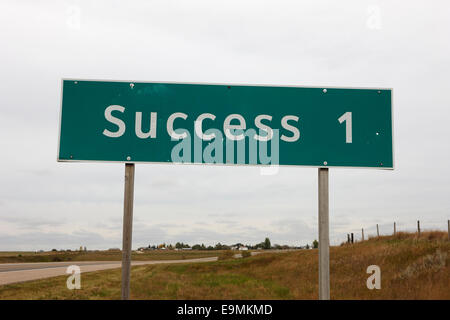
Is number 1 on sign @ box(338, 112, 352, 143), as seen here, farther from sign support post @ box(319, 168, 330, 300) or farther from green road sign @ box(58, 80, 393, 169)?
sign support post @ box(319, 168, 330, 300)

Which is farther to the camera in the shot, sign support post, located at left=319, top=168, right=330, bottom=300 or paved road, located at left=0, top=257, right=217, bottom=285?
paved road, located at left=0, top=257, right=217, bottom=285

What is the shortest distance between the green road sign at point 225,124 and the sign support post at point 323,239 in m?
0.23

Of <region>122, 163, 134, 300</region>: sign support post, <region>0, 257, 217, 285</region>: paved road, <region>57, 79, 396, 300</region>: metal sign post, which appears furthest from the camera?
<region>0, 257, 217, 285</region>: paved road

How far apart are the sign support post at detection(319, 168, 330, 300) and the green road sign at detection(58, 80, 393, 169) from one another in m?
0.23

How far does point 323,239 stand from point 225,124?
1654 mm

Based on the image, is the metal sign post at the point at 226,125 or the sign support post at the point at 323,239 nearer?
the sign support post at the point at 323,239

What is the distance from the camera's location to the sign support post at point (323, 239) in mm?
4531

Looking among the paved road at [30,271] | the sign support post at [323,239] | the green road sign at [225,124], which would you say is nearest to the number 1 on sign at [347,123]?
the green road sign at [225,124]

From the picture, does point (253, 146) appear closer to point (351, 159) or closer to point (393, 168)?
point (351, 159)

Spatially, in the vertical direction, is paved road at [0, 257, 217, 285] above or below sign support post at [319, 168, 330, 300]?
below

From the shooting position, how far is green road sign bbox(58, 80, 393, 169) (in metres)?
4.64

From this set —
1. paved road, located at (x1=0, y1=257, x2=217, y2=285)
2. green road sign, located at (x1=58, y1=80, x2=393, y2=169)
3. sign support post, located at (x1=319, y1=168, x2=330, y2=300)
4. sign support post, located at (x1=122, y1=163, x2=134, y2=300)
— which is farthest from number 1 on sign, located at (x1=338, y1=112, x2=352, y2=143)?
paved road, located at (x1=0, y1=257, x2=217, y2=285)

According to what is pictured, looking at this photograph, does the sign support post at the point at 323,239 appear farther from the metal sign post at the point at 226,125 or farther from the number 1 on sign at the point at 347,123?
the number 1 on sign at the point at 347,123
